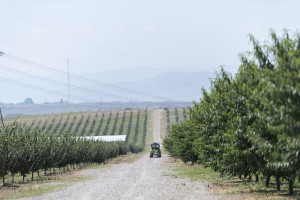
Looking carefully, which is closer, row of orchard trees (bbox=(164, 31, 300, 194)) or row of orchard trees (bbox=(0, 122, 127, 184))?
row of orchard trees (bbox=(164, 31, 300, 194))

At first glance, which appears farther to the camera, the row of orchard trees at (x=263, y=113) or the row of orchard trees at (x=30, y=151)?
the row of orchard trees at (x=30, y=151)

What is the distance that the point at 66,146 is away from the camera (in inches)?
2638

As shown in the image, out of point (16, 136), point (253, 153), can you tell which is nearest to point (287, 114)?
point (253, 153)

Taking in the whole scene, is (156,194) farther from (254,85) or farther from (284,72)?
(284,72)

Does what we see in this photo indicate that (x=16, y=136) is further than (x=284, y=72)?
Yes

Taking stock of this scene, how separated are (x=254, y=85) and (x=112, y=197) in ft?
44.7

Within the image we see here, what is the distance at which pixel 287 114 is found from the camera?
15.0 meters

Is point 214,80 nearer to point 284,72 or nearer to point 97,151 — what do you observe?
point 284,72

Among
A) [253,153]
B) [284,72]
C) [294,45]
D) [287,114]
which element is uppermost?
[294,45]

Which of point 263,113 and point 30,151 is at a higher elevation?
point 263,113

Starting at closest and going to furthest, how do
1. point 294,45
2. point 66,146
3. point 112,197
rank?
point 294,45, point 112,197, point 66,146

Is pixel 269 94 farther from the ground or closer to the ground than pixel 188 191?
farther from the ground

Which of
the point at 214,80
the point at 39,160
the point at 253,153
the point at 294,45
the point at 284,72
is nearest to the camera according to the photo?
the point at 284,72

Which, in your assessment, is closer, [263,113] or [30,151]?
[263,113]
